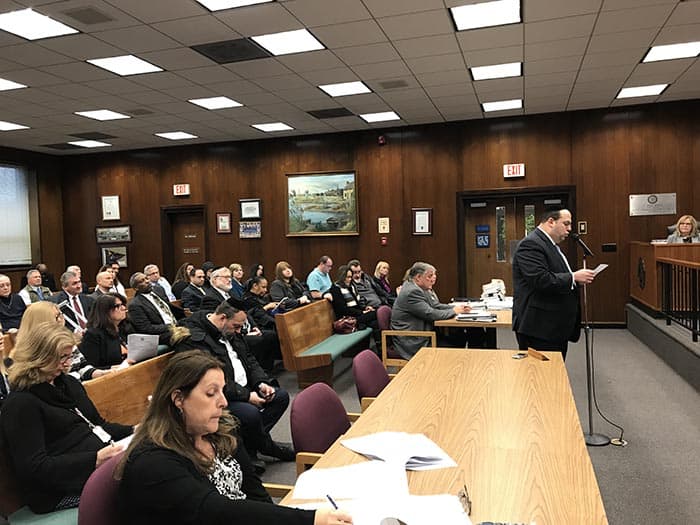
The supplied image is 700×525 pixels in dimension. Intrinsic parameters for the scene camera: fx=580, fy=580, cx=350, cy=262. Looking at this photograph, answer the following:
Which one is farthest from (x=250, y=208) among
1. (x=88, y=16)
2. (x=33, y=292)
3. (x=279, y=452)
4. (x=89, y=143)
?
(x=279, y=452)

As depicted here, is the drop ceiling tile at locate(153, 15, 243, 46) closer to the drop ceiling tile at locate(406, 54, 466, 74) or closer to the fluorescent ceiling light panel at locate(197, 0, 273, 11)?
the fluorescent ceiling light panel at locate(197, 0, 273, 11)

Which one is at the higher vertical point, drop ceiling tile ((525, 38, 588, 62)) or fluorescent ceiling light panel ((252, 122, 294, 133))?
drop ceiling tile ((525, 38, 588, 62))

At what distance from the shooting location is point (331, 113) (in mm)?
8875

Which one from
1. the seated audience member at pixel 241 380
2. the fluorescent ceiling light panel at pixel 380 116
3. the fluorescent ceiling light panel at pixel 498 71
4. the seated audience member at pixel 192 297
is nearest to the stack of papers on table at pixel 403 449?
the seated audience member at pixel 241 380

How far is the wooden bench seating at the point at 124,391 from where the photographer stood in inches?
127

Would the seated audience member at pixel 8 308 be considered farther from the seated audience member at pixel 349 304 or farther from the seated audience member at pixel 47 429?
the seated audience member at pixel 47 429

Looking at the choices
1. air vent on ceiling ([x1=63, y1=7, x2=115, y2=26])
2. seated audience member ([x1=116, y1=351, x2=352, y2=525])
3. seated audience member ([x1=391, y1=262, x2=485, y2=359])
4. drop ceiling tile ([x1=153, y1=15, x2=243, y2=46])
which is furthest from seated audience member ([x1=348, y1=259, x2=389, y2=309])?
seated audience member ([x1=116, y1=351, x2=352, y2=525])

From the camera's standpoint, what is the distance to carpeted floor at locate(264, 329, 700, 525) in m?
3.31

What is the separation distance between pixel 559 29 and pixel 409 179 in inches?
186

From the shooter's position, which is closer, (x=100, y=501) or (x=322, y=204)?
(x=100, y=501)

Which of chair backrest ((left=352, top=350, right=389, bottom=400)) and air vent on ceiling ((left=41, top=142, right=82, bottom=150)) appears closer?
chair backrest ((left=352, top=350, right=389, bottom=400))

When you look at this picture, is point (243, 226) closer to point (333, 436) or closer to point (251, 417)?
point (251, 417)

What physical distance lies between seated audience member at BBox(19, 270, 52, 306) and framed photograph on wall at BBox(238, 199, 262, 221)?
3851 millimetres

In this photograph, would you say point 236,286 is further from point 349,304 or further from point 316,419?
point 316,419
